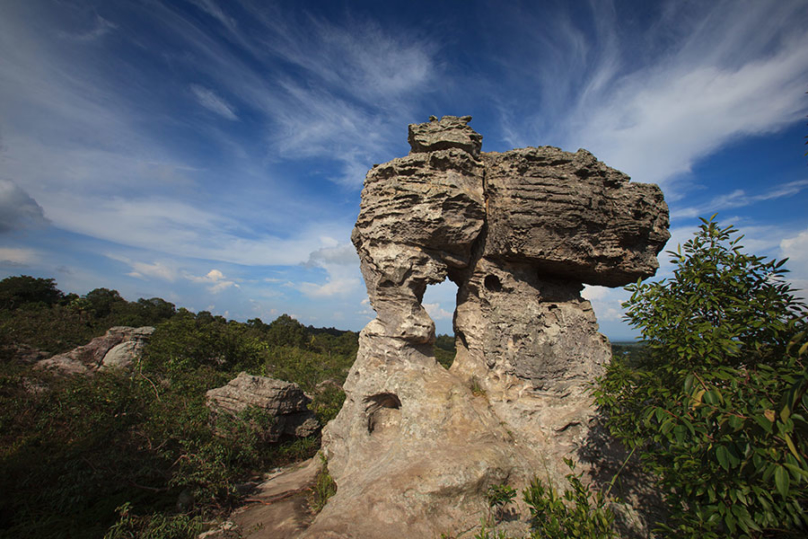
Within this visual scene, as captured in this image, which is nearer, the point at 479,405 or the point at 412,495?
the point at 412,495

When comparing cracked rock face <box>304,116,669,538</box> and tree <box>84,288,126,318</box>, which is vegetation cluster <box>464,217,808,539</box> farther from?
tree <box>84,288,126,318</box>

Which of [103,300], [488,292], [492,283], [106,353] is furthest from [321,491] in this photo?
[103,300]

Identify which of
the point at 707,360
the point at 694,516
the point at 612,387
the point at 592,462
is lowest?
the point at 592,462

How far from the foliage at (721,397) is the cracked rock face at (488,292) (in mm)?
2819

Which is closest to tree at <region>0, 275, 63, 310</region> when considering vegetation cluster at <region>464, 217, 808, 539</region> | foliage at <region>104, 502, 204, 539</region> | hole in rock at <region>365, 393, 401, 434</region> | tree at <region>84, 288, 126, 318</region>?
tree at <region>84, 288, 126, 318</region>

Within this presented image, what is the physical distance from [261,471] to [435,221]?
8.37 meters

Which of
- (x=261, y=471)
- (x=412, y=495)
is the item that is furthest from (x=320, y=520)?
(x=261, y=471)

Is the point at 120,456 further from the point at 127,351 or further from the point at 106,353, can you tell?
the point at 106,353

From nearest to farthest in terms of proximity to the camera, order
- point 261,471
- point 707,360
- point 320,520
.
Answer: point 707,360 < point 320,520 < point 261,471

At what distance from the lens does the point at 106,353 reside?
17.7 m

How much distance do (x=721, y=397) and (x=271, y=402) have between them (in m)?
10.6

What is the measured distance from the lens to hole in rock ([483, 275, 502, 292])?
8.30 m

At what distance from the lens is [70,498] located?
653 centimetres

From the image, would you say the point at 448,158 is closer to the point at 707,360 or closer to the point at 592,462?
the point at 707,360
